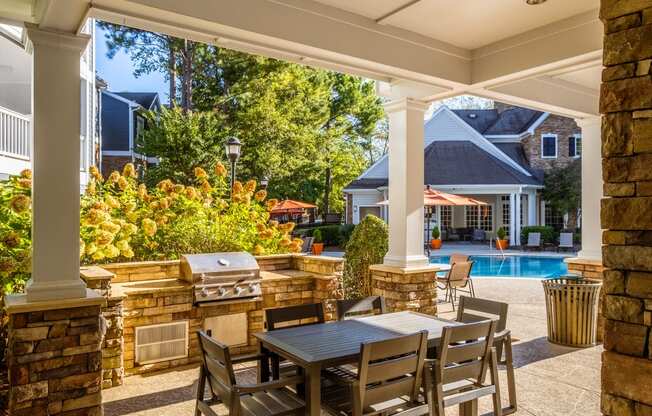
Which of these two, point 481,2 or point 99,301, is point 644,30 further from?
point 99,301

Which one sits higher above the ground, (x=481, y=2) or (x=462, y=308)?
(x=481, y=2)

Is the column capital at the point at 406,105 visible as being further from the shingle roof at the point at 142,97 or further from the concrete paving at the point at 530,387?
the shingle roof at the point at 142,97

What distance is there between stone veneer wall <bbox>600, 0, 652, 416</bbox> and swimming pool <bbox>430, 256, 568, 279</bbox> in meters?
11.4

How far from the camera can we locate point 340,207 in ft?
84.3

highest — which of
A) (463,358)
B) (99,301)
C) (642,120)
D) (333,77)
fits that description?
(333,77)

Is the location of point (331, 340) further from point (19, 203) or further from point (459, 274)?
point (459, 274)

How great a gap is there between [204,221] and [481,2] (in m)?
4.12

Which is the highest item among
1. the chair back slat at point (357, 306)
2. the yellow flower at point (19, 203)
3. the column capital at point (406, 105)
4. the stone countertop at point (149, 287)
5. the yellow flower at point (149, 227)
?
the column capital at point (406, 105)

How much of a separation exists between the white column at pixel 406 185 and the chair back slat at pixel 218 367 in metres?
3.35

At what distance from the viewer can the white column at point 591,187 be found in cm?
662

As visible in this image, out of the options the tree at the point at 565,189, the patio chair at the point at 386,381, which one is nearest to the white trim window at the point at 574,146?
the tree at the point at 565,189

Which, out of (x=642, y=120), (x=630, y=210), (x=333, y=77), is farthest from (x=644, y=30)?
(x=333, y=77)

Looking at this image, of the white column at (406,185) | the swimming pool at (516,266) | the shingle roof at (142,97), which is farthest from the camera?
the shingle roof at (142,97)

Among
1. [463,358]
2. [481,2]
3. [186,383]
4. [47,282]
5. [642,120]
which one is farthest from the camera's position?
[186,383]
